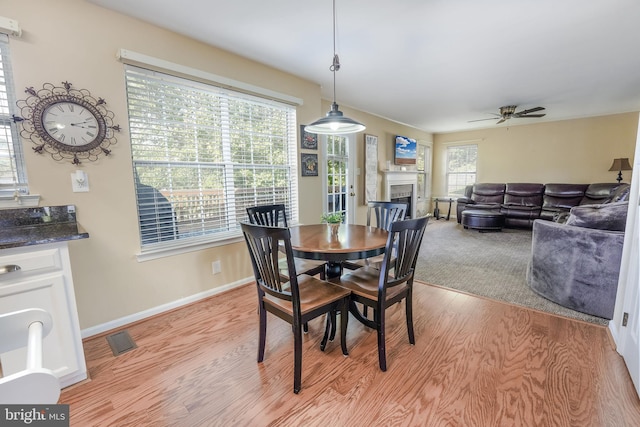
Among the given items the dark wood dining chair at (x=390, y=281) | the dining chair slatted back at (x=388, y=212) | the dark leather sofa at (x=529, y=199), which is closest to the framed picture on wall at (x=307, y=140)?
the dining chair slatted back at (x=388, y=212)

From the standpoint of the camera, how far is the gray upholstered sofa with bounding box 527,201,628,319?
2.26 meters

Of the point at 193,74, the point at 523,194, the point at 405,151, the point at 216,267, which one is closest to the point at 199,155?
the point at 193,74

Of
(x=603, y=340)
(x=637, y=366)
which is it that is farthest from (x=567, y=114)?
(x=637, y=366)

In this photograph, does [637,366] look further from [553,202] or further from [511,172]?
[511,172]

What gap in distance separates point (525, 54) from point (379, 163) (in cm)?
305

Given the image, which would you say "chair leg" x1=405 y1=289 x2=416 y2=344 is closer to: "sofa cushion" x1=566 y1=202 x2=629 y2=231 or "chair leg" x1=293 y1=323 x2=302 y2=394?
"chair leg" x1=293 y1=323 x2=302 y2=394

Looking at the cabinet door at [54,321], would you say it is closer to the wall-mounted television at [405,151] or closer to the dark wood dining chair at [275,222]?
the dark wood dining chair at [275,222]

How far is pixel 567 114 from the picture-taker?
219 inches

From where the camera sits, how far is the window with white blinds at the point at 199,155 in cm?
231

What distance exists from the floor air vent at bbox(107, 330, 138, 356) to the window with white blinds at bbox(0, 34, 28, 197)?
118 cm

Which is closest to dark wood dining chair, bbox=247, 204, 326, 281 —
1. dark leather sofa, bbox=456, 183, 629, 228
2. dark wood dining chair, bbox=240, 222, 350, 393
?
dark wood dining chair, bbox=240, 222, 350, 393

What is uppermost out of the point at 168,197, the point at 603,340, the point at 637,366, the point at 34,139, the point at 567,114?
the point at 567,114

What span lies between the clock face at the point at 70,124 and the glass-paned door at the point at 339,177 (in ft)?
9.88

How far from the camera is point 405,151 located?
6.36 metres
